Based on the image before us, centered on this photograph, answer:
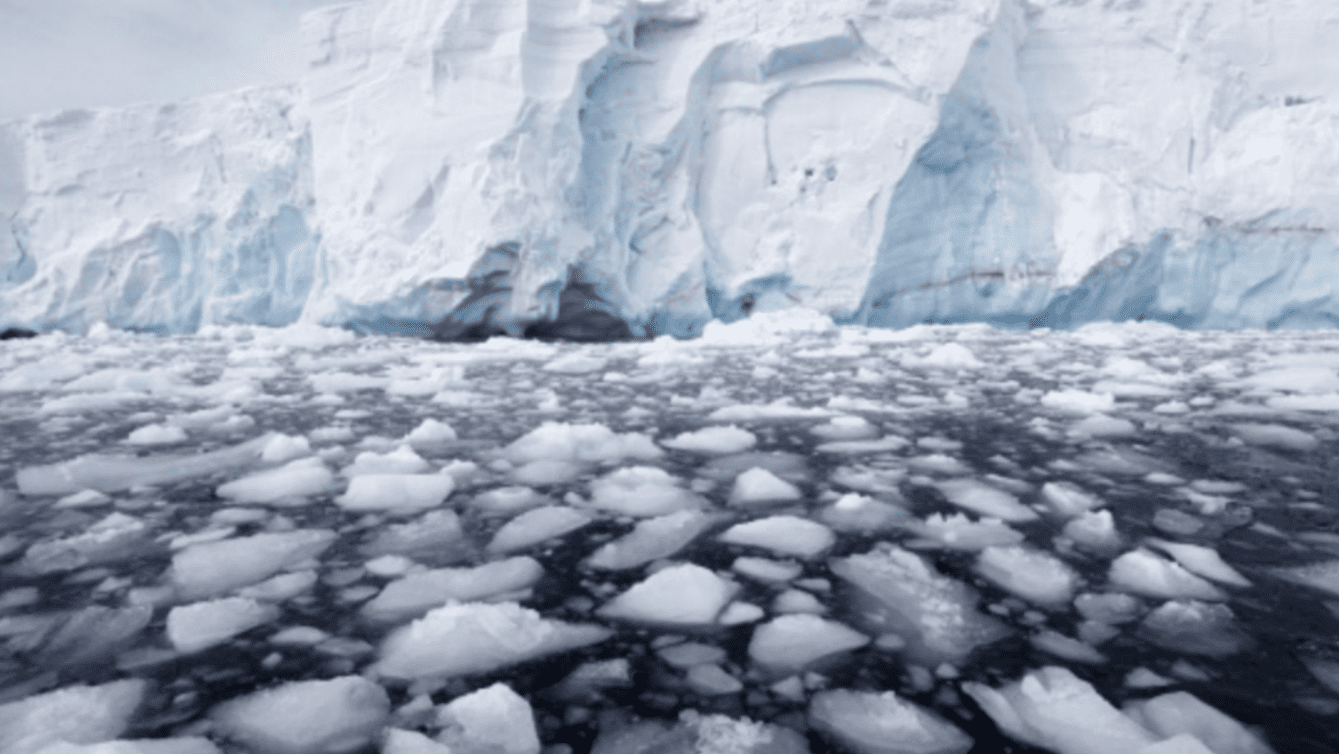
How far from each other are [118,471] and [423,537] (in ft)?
3.39

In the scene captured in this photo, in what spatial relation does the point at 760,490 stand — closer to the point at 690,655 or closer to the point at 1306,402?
the point at 690,655

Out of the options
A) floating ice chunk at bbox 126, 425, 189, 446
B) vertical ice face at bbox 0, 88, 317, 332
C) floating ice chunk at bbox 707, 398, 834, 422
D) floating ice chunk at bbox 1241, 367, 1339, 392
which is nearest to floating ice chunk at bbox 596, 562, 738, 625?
floating ice chunk at bbox 707, 398, 834, 422

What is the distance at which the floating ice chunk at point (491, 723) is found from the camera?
0.74m

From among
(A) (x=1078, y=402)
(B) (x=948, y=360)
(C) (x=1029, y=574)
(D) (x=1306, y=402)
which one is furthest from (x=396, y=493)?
(B) (x=948, y=360)

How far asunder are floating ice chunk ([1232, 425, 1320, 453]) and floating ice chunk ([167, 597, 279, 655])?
2550 millimetres

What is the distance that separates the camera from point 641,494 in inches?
64.1

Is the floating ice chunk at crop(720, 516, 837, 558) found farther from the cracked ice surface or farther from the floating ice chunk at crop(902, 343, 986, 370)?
the floating ice chunk at crop(902, 343, 986, 370)

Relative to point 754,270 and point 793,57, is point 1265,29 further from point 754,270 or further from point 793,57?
point 754,270

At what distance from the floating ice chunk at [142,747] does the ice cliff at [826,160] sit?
729 cm

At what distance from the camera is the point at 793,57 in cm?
953

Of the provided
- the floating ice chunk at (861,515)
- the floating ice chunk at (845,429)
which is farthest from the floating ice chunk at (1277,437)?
the floating ice chunk at (861,515)

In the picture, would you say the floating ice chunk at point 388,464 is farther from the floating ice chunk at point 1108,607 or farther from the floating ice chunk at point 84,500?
the floating ice chunk at point 1108,607

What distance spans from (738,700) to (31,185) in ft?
54.2

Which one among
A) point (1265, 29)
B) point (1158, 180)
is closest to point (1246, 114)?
point (1265, 29)
